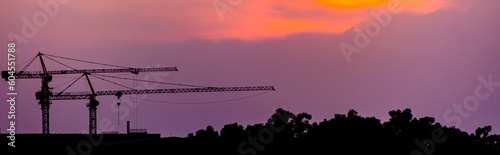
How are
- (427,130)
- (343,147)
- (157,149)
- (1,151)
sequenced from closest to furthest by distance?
(1,151) → (157,149) → (343,147) → (427,130)

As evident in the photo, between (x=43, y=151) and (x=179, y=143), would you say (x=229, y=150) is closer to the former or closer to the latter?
(x=179, y=143)

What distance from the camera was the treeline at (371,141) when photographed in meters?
151

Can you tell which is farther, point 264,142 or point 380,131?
point 380,131

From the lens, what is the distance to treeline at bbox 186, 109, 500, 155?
15138cm

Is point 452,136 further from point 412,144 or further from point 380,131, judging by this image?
point 380,131

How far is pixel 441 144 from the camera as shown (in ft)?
524

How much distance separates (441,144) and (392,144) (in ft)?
31.5

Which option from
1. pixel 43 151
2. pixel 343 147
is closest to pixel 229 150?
pixel 343 147

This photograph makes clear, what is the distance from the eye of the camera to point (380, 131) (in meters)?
180

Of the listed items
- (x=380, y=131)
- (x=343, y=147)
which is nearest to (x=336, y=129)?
(x=380, y=131)

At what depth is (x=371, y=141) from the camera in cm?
16925

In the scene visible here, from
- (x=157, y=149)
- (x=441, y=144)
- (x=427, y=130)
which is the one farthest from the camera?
(x=427, y=130)

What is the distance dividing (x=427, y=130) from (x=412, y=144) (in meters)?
15.9

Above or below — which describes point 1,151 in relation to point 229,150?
below
